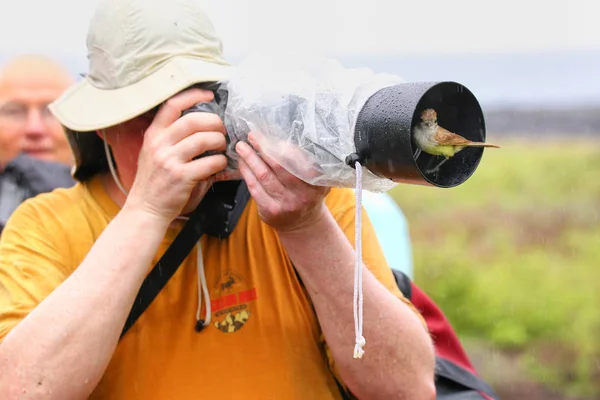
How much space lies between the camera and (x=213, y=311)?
7.23 ft

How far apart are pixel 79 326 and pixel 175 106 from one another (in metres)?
0.58

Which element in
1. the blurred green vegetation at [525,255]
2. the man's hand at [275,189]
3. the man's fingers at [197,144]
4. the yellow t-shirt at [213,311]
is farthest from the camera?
the blurred green vegetation at [525,255]

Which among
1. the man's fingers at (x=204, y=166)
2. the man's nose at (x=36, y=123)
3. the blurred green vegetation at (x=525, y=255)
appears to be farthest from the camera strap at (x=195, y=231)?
the blurred green vegetation at (x=525, y=255)

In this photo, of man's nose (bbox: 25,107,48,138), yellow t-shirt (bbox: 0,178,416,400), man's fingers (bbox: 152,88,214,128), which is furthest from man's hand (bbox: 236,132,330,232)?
man's nose (bbox: 25,107,48,138)

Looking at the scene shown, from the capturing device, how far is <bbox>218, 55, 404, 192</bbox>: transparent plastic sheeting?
1726 mm

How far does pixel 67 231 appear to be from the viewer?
7.41 feet

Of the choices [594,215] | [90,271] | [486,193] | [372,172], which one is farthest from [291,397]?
[486,193]

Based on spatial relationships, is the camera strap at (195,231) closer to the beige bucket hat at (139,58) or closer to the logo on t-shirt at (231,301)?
the logo on t-shirt at (231,301)

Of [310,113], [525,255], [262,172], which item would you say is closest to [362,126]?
[310,113]

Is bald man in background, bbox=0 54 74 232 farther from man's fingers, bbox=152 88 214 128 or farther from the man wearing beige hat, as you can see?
man's fingers, bbox=152 88 214 128

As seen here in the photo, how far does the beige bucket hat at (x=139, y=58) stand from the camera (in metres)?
2.17

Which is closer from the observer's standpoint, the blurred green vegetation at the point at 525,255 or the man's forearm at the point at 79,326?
the man's forearm at the point at 79,326

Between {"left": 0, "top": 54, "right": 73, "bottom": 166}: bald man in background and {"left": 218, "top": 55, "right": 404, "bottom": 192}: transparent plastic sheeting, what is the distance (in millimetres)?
2565

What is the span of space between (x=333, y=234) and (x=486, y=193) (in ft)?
32.1
